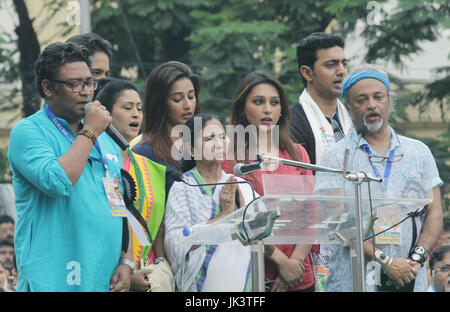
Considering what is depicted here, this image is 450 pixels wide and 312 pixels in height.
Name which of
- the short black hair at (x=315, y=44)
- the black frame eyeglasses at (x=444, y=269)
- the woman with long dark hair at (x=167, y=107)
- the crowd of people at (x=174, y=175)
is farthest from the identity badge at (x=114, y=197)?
the black frame eyeglasses at (x=444, y=269)

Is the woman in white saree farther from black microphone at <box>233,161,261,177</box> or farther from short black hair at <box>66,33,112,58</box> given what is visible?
short black hair at <box>66,33,112,58</box>

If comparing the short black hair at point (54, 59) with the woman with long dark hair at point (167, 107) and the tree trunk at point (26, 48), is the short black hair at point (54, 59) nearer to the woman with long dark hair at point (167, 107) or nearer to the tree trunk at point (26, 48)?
the woman with long dark hair at point (167, 107)

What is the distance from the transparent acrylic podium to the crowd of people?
146 mm

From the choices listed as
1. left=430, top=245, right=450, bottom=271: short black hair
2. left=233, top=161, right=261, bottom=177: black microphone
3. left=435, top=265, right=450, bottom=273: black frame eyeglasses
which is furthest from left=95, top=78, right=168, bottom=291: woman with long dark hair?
left=430, top=245, right=450, bottom=271: short black hair

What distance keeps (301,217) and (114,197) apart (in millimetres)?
1058

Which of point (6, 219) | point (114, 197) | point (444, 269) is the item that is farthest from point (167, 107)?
point (6, 219)

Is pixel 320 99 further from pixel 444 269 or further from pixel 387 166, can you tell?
pixel 444 269

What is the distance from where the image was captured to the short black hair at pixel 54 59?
4.87 meters

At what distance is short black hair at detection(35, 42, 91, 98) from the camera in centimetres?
487

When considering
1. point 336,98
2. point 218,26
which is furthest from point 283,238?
point 218,26

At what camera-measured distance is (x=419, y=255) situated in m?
5.17

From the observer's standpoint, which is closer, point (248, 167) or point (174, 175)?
point (248, 167)

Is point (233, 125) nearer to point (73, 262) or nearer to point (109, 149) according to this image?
point (109, 149)

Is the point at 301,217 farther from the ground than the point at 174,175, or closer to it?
closer to it
